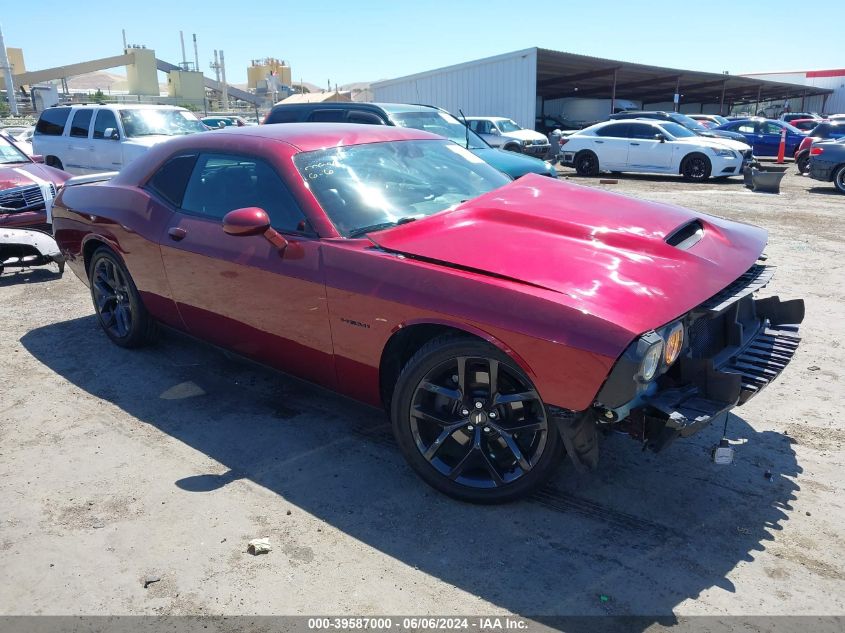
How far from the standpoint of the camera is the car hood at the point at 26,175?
7.18 metres

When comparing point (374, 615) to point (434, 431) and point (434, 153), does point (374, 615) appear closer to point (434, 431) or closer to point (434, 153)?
point (434, 431)

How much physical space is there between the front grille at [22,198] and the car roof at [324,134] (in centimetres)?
415

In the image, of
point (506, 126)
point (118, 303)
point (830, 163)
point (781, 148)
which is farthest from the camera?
point (781, 148)

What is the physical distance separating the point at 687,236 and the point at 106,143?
36.1 feet

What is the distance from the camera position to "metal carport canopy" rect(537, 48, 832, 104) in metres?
31.4

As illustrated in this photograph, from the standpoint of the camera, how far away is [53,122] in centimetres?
1264

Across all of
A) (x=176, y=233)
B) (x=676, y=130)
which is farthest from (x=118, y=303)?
(x=676, y=130)

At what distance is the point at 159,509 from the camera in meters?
3.02

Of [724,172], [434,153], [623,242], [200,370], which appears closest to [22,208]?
[200,370]

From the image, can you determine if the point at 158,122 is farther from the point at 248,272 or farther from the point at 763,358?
the point at 763,358

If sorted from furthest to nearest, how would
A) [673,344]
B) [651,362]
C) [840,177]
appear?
[840,177], [673,344], [651,362]

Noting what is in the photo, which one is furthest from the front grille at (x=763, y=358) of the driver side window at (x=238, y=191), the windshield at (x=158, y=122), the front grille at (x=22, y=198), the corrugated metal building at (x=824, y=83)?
the corrugated metal building at (x=824, y=83)

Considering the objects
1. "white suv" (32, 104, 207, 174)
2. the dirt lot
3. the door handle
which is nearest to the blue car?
"white suv" (32, 104, 207, 174)

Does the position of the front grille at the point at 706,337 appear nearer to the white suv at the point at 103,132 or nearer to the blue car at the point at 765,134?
the white suv at the point at 103,132
